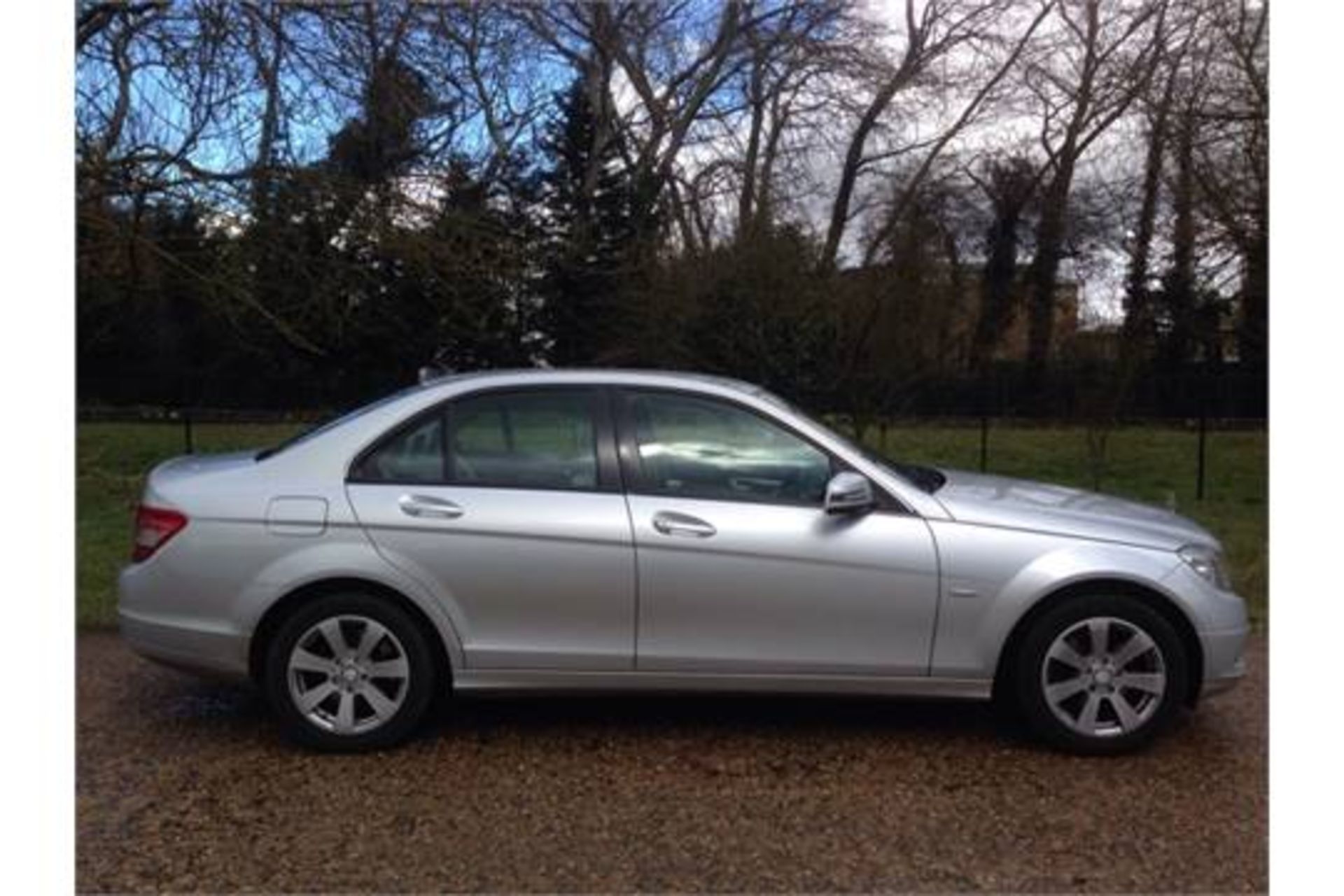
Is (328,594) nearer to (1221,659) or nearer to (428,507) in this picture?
(428,507)

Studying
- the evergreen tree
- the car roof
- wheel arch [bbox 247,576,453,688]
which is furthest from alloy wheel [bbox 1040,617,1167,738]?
the evergreen tree

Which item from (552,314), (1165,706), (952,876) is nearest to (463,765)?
(952,876)

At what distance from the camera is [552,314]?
21.0 meters

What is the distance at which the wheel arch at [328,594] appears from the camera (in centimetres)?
446

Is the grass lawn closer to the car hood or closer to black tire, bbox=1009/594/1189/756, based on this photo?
the car hood

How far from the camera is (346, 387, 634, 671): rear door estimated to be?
4.41 metres

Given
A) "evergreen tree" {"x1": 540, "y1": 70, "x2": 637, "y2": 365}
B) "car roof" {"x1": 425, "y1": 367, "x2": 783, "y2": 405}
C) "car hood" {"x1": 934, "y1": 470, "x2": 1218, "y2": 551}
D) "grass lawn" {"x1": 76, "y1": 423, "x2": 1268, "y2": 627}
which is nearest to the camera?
"car hood" {"x1": 934, "y1": 470, "x2": 1218, "y2": 551}

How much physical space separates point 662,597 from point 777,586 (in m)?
0.44

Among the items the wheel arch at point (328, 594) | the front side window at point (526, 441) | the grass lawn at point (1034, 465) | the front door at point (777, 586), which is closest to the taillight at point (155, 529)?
the wheel arch at point (328, 594)

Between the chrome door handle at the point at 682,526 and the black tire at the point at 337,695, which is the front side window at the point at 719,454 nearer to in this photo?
the chrome door handle at the point at 682,526

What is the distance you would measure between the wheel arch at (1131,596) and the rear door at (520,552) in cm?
150

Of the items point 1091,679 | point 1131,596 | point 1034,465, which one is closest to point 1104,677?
point 1091,679

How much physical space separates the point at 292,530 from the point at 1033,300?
25.8 meters

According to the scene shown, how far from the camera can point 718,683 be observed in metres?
4.46
